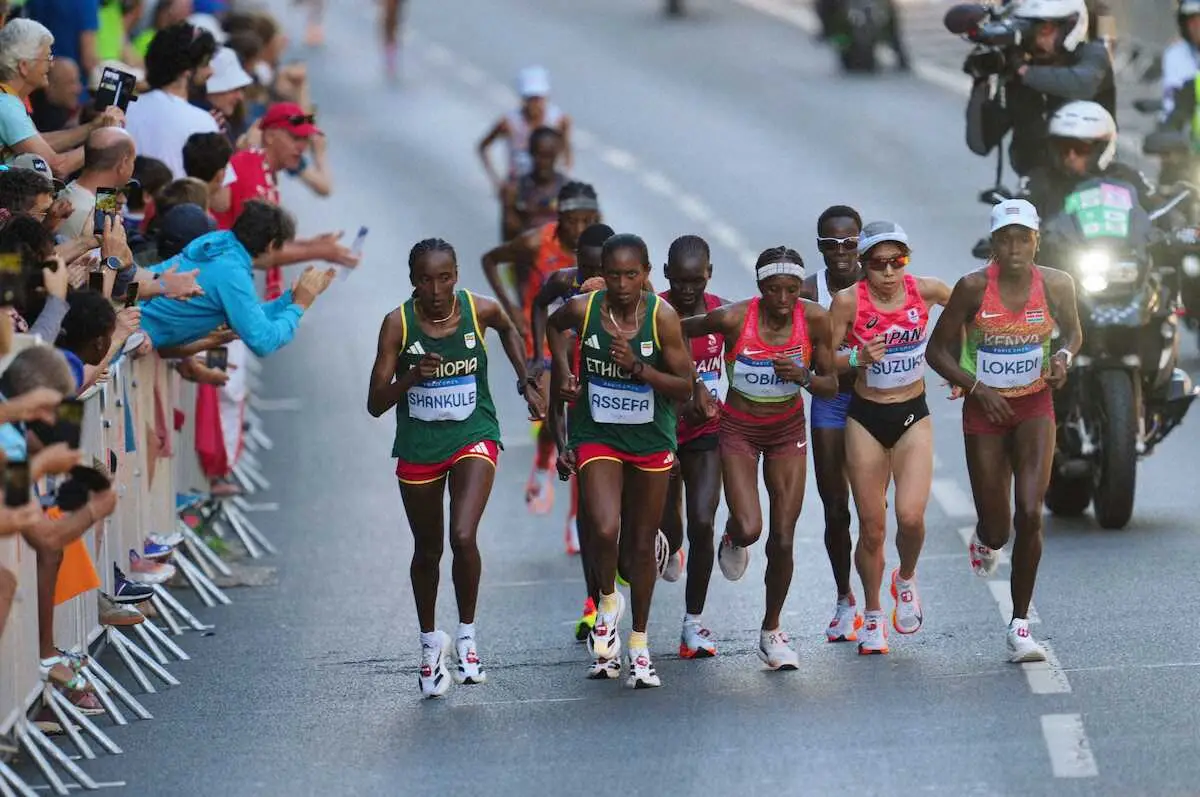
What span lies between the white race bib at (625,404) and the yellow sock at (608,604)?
0.75 metres

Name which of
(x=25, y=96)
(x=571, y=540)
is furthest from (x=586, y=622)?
(x=25, y=96)

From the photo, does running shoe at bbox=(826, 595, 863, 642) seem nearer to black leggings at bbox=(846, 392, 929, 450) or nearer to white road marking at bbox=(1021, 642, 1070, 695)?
black leggings at bbox=(846, 392, 929, 450)

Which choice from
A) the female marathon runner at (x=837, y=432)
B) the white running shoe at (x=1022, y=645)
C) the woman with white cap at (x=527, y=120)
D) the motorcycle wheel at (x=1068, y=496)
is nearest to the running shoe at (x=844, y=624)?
the female marathon runner at (x=837, y=432)

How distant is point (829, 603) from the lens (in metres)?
14.0

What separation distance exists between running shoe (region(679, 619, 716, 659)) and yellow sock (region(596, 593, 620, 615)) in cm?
65

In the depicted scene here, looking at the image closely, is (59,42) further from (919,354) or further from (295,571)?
(919,354)

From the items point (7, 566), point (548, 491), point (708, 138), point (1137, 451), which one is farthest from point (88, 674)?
point (708, 138)

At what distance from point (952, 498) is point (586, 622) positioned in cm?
431

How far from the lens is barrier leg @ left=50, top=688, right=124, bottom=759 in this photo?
36.6 ft

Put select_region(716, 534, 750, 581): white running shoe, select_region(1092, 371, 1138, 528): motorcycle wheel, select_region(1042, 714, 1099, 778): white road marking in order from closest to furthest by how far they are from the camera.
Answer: select_region(1042, 714, 1099, 778): white road marking
select_region(716, 534, 750, 581): white running shoe
select_region(1092, 371, 1138, 528): motorcycle wheel

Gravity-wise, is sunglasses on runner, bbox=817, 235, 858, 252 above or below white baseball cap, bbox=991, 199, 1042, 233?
below

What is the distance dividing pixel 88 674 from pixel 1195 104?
11962 mm

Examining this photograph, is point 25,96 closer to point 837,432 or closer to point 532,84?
point 837,432

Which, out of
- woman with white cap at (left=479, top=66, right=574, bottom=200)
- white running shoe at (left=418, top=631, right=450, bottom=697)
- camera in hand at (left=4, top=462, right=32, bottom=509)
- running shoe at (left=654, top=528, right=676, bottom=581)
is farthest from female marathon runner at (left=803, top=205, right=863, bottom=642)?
woman with white cap at (left=479, top=66, right=574, bottom=200)
